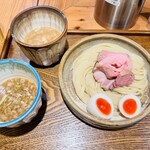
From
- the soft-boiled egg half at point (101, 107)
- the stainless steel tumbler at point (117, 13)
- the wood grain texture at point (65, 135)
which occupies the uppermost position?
the stainless steel tumbler at point (117, 13)

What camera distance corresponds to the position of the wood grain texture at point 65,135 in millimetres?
856

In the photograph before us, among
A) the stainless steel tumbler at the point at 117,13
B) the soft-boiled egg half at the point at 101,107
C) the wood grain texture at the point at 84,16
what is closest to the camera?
the soft-boiled egg half at the point at 101,107

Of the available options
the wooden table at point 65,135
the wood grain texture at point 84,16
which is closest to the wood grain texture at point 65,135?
the wooden table at point 65,135

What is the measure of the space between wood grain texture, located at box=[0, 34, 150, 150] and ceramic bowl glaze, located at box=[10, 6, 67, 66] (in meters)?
0.25

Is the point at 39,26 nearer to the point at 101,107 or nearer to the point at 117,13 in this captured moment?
the point at 117,13

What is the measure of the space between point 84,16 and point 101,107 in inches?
26.7

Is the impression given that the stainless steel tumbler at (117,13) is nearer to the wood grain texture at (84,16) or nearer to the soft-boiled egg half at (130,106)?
the wood grain texture at (84,16)

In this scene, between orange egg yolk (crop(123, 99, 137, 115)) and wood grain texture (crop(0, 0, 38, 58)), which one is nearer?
orange egg yolk (crop(123, 99, 137, 115))

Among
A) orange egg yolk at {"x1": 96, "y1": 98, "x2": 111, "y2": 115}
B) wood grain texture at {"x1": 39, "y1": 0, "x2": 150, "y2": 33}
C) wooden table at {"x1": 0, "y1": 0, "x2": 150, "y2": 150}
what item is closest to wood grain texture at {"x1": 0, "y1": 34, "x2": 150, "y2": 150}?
wooden table at {"x1": 0, "y1": 0, "x2": 150, "y2": 150}

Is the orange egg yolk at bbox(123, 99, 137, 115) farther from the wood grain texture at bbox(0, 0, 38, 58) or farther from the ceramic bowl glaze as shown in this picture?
the wood grain texture at bbox(0, 0, 38, 58)

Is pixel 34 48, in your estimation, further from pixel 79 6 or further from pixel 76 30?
pixel 79 6

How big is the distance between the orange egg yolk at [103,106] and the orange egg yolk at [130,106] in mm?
77

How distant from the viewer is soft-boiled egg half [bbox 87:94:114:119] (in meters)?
0.83

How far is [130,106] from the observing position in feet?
2.88
